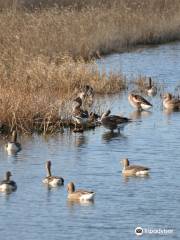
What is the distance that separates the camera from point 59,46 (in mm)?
29656

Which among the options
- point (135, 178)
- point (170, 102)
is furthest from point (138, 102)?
point (135, 178)

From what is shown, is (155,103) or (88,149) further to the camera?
(155,103)

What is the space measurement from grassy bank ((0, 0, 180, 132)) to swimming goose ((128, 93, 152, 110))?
146 cm

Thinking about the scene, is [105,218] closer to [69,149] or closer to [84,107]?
[69,149]

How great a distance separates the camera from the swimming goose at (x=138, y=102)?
2269 cm

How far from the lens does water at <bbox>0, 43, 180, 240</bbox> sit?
13234mm

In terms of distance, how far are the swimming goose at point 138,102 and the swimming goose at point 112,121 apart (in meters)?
2.23

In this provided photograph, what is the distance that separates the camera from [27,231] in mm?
13062

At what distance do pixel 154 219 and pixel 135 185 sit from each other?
2223 mm

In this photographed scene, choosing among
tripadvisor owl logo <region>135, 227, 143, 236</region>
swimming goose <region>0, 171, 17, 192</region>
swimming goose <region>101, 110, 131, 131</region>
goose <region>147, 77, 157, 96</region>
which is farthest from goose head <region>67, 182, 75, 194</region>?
goose <region>147, 77, 157, 96</region>

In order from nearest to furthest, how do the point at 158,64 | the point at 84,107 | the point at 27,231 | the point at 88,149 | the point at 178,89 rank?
the point at 27,231 < the point at 88,149 < the point at 84,107 < the point at 178,89 < the point at 158,64

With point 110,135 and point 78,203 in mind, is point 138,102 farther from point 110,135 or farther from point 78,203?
point 78,203

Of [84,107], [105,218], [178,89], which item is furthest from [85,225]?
[178,89]

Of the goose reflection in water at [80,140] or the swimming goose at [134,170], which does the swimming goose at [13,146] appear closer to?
the goose reflection in water at [80,140]
